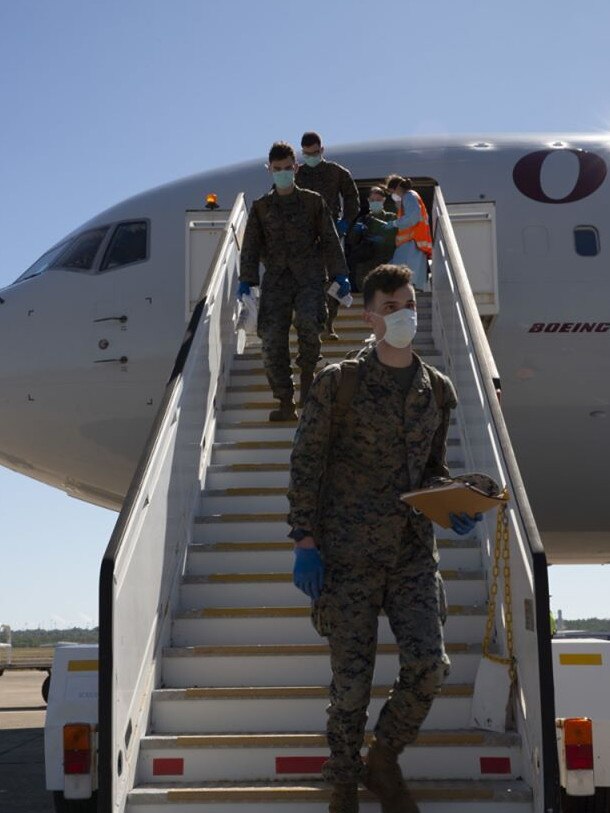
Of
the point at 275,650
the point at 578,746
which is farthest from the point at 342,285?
the point at 578,746

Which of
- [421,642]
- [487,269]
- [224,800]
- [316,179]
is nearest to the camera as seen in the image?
[421,642]

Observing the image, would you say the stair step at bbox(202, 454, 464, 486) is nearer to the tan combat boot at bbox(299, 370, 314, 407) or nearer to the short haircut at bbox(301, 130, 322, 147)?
the tan combat boot at bbox(299, 370, 314, 407)

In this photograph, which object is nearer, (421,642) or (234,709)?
(421,642)

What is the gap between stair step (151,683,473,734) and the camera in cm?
450

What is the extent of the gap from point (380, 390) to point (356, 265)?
5.37 metres

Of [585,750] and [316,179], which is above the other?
[316,179]

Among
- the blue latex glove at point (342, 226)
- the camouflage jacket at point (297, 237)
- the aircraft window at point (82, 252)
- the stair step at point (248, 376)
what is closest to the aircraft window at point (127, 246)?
the aircraft window at point (82, 252)

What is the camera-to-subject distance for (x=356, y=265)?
360 inches

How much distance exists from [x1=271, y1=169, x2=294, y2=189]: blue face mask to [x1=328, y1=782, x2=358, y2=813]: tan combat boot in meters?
3.60

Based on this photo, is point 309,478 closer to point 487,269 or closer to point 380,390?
point 380,390

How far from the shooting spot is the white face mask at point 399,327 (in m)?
3.85

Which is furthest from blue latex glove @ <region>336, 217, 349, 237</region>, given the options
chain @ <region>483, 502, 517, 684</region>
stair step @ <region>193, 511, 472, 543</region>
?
chain @ <region>483, 502, 517, 684</region>

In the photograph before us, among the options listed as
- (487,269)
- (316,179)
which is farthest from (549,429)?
(316,179)

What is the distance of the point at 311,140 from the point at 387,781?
5.08 meters
